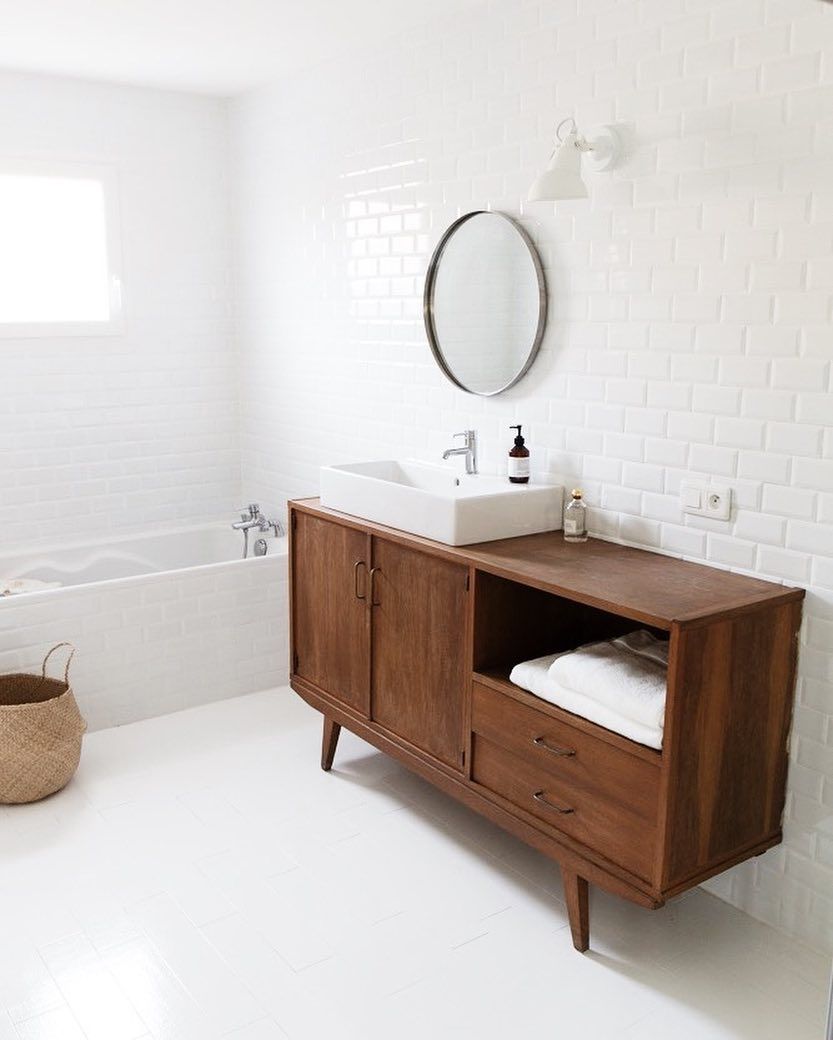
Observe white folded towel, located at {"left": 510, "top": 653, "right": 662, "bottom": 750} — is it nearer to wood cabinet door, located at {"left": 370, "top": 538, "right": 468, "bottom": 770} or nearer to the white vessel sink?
wood cabinet door, located at {"left": 370, "top": 538, "right": 468, "bottom": 770}

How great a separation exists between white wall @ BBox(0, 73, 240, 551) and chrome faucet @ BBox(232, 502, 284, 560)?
419mm

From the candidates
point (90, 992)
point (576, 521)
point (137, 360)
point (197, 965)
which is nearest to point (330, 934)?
point (197, 965)

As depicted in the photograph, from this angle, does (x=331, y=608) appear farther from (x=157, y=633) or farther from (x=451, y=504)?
(x=157, y=633)

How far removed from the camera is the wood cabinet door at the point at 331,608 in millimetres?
3396

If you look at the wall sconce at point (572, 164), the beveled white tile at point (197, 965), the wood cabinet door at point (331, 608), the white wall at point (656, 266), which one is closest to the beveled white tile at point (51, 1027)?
the beveled white tile at point (197, 965)

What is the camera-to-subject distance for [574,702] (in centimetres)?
263

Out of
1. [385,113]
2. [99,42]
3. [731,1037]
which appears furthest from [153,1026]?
[99,42]

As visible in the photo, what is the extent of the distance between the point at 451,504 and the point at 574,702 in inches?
27.7

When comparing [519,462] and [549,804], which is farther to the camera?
[519,462]

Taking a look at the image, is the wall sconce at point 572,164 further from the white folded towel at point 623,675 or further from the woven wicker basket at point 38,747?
the woven wicker basket at point 38,747

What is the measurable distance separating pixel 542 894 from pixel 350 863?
0.57 metres

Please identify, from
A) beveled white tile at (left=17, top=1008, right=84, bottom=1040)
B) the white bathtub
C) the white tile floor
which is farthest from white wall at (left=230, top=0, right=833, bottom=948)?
beveled white tile at (left=17, top=1008, right=84, bottom=1040)

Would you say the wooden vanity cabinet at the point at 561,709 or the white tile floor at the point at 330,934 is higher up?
the wooden vanity cabinet at the point at 561,709

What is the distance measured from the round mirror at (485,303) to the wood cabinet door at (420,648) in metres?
0.76
